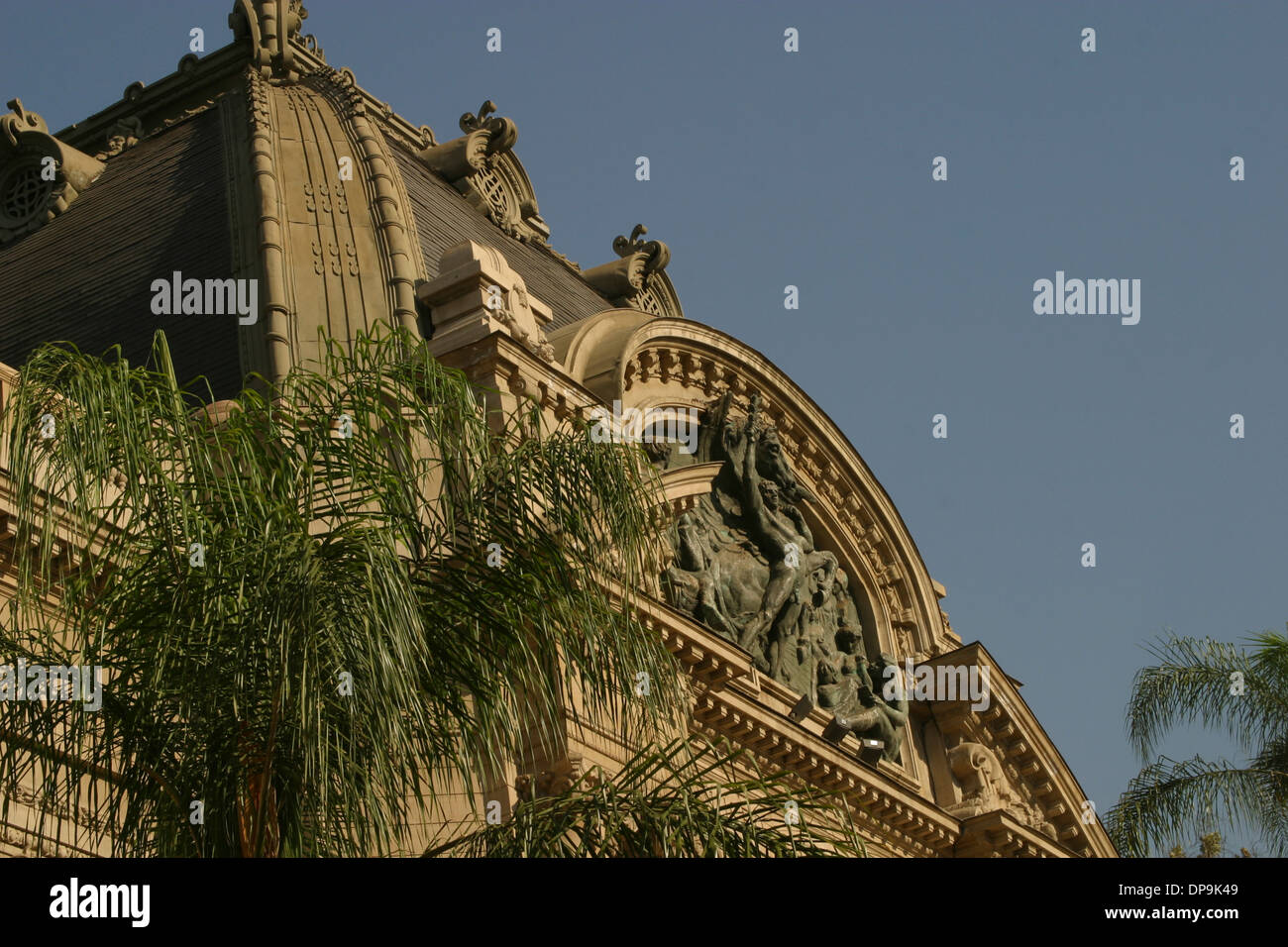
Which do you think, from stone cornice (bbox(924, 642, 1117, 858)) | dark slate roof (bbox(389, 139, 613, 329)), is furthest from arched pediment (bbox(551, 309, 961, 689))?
dark slate roof (bbox(389, 139, 613, 329))

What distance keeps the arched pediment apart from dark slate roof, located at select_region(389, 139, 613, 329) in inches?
91.4

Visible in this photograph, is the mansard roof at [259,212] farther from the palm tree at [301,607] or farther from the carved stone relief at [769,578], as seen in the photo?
the palm tree at [301,607]

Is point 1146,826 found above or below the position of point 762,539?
below

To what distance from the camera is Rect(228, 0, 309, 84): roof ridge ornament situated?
90.4 feet

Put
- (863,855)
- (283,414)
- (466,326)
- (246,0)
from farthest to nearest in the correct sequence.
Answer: (246,0) < (466,326) < (283,414) < (863,855)

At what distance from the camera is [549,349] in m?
21.7

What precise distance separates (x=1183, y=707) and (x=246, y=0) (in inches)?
A: 622

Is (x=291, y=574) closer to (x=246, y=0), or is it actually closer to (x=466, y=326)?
(x=466, y=326)

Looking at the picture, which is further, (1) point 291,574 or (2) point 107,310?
(2) point 107,310
